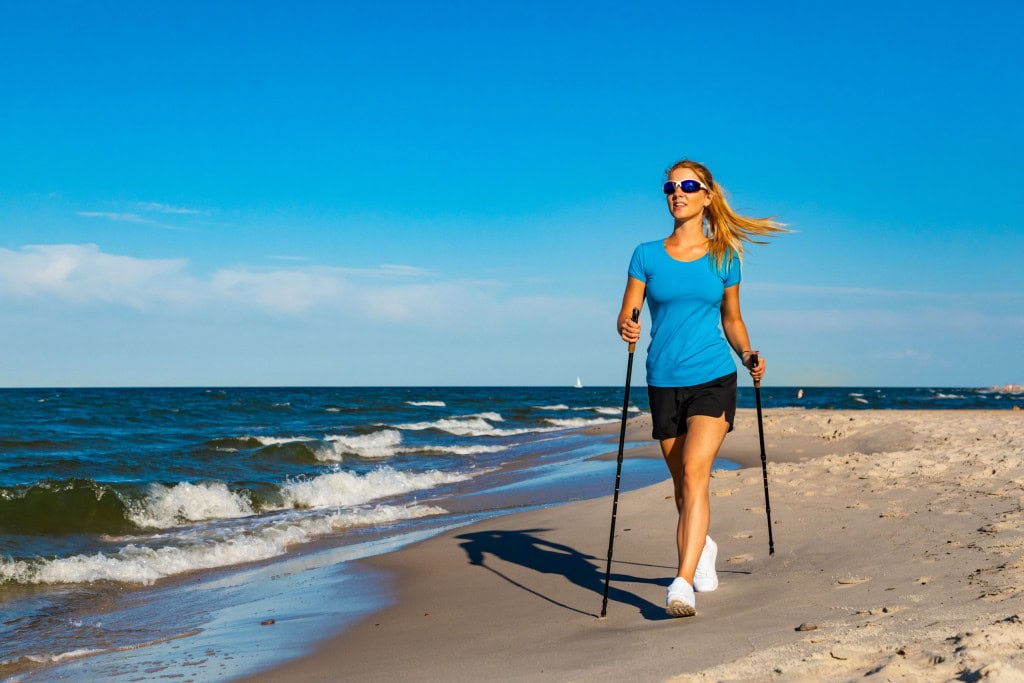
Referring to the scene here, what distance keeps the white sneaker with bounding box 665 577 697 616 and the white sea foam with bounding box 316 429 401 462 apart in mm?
17058

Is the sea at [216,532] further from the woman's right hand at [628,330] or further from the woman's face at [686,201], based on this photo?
the woman's face at [686,201]

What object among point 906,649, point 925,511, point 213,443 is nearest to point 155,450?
point 213,443

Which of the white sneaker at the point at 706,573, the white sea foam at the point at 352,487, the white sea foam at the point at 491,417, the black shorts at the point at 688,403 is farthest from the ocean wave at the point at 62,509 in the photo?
the white sea foam at the point at 491,417

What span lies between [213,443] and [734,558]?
20512 mm

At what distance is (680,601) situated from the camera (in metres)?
4.35

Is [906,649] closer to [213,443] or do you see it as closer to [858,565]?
[858,565]

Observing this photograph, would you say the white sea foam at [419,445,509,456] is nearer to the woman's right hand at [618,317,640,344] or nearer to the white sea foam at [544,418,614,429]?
the white sea foam at [544,418,614,429]

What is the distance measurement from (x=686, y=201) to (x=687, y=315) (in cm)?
61

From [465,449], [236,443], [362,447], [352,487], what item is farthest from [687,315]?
[236,443]

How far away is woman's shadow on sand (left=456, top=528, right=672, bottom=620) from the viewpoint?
5219mm

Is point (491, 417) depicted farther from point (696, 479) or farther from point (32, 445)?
point (696, 479)

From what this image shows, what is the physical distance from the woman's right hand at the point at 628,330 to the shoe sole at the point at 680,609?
1326 millimetres

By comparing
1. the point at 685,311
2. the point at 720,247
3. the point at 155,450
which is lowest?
the point at 155,450

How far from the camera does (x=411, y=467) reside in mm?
19000
